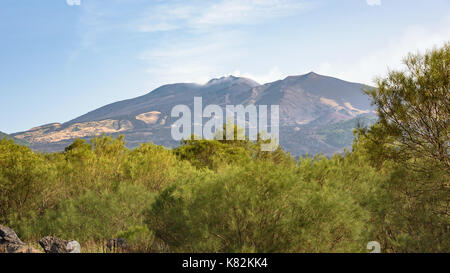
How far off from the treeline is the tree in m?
0.03

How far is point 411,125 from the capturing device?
12.4 m

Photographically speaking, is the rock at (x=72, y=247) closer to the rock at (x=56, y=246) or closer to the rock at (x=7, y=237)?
the rock at (x=56, y=246)

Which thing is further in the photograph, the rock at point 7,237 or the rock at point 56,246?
A: the rock at point 7,237

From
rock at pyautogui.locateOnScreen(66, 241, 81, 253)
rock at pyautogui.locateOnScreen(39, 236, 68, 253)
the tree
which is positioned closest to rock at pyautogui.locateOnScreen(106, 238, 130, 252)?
rock at pyautogui.locateOnScreen(66, 241, 81, 253)

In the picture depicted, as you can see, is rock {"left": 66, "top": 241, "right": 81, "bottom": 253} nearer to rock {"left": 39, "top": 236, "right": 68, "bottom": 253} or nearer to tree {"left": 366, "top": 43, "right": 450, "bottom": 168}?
rock {"left": 39, "top": 236, "right": 68, "bottom": 253}

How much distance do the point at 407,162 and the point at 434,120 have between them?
5.82 ft

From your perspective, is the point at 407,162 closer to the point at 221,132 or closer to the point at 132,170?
the point at 132,170

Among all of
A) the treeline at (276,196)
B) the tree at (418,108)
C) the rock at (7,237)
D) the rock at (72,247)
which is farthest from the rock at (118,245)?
the tree at (418,108)

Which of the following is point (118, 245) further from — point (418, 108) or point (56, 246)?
point (418, 108)

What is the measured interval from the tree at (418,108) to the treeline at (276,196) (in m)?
0.03

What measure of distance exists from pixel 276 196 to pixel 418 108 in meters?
6.01

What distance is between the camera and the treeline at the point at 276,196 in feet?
31.2

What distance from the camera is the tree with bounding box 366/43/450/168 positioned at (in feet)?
38.3
